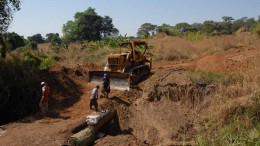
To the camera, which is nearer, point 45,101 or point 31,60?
point 45,101

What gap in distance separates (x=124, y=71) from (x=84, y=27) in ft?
116

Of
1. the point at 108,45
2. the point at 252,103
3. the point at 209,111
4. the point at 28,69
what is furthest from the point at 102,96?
the point at 108,45

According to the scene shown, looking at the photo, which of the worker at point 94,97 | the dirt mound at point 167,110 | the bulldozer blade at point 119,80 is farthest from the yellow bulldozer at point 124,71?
the worker at point 94,97

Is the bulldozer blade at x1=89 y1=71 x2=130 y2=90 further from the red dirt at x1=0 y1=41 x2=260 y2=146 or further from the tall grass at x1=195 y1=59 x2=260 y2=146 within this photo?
the tall grass at x1=195 y1=59 x2=260 y2=146

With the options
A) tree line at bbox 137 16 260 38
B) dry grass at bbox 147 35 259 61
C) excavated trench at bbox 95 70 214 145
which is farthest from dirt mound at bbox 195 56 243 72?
tree line at bbox 137 16 260 38

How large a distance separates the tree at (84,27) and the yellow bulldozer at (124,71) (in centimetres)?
3434

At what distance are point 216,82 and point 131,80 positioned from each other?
174 inches

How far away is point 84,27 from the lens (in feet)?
166

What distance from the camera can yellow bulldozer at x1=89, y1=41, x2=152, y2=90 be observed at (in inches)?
616

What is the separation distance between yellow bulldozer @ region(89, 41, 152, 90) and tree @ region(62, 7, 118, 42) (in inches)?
1352

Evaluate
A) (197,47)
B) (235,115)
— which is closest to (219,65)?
(235,115)

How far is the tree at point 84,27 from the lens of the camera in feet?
168

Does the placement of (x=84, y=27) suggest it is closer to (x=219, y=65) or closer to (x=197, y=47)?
(x=197, y=47)

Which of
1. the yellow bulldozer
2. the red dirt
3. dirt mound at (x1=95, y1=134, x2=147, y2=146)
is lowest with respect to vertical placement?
dirt mound at (x1=95, y1=134, x2=147, y2=146)
